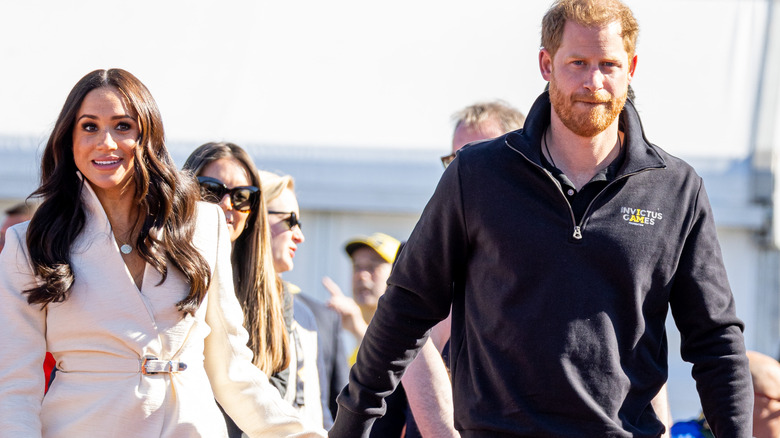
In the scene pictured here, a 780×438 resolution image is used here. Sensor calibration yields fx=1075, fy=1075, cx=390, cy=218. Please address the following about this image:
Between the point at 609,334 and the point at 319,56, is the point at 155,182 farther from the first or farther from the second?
the point at 319,56

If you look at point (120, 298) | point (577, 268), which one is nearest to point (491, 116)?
point (577, 268)

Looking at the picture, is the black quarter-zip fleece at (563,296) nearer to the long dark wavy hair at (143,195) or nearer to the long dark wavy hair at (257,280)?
the long dark wavy hair at (143,195)

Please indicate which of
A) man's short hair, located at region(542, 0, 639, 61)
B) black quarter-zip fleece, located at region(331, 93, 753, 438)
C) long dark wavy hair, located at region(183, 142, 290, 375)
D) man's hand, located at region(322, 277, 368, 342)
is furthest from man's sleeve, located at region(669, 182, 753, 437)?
man's hand, located at region(322, 277, 368, 342)

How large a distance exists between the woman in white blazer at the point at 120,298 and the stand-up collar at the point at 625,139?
99 centimetres

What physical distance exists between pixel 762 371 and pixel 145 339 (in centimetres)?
259

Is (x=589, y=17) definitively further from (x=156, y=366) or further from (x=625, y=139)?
(x=156, y=366)

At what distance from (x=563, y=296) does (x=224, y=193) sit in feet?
5.85

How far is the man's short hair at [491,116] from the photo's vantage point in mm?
3871

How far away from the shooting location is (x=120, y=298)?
2918 millimetres

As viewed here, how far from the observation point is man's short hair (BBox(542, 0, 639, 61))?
2.73 m

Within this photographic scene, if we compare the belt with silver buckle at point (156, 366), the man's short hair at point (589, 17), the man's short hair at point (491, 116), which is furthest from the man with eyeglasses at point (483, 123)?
the belt with silver buckle at point (156, 366)

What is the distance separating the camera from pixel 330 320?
15.8 feet

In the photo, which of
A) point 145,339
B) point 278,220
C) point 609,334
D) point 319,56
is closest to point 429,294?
point 609,334

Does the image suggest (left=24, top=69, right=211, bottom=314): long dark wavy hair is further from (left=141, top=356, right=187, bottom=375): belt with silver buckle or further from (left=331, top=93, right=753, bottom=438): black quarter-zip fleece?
(left=331, top=93, right=753, bottom=438): black quarter-zip fleece
